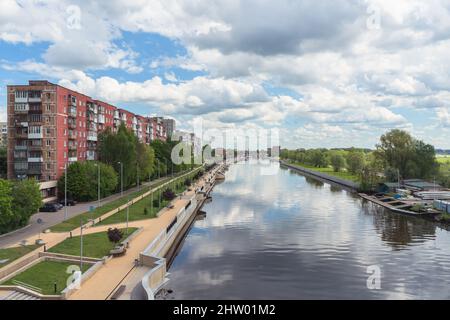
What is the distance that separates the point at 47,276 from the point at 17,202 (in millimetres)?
17687

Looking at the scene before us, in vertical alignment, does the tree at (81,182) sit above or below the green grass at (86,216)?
above

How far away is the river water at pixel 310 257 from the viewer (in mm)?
29359

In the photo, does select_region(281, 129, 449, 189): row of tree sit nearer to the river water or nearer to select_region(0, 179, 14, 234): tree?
the river water

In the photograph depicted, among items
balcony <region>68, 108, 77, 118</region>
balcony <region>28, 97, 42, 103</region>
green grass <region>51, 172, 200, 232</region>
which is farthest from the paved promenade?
balcony <region>68, 108, 77, 118</region>

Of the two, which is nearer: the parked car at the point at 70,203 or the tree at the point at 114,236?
the tree at the point at 114,236

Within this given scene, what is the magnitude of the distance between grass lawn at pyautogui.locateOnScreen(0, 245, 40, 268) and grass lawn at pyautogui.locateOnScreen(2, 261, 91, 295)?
2.11m

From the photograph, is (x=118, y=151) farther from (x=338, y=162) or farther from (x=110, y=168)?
(x=338, y=162)

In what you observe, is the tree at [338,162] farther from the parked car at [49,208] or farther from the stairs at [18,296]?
the stairs at [18,296]

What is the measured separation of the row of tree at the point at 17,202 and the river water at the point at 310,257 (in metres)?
16.8

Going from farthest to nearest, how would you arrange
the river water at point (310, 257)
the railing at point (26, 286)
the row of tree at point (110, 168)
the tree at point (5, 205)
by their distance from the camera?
the row of tree at point (110, 168) → the tree at point (5, 205) → the river water at point (310, 257) → the railing at point (26, 286)

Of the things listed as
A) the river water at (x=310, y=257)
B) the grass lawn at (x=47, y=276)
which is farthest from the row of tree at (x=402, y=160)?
the grass lawn at (x=47, y=276)

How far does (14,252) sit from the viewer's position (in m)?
32.1

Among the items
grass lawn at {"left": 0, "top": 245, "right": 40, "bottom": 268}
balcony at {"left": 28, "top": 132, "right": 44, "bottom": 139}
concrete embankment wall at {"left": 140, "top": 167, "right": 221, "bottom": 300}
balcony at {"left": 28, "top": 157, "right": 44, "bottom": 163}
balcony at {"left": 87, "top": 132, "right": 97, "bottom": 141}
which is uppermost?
balcony at {"left": 87, "top": 132, "right": 97, "bottom": 141}

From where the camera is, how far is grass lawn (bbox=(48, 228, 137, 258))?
108ft
